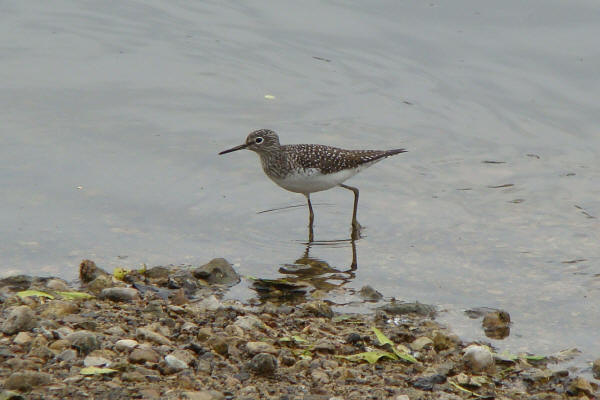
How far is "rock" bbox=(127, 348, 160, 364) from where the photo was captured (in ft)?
18.1

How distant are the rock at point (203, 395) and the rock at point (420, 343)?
2.18 m

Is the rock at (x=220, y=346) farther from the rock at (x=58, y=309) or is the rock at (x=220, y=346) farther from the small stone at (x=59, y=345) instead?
the rock at (x=58, y=309)

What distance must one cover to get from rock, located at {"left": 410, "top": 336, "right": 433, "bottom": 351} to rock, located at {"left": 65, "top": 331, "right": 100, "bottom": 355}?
250 centimetres

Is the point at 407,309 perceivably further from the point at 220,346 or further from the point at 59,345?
the point at 59,345

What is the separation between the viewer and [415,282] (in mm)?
8930

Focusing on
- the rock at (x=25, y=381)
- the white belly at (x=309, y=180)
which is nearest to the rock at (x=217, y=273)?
the white belly at (x=309, y=180)

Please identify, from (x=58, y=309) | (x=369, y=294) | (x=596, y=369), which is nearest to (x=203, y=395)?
(x=58, y=309)

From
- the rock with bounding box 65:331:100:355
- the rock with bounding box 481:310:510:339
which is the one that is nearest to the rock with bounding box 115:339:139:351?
the rock with bounding box 65:331:100:355

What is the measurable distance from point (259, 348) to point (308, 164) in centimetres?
471

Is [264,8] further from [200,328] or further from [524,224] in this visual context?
[200,328]

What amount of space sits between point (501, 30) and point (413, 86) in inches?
90.1

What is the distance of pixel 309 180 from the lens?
10453 millimetres

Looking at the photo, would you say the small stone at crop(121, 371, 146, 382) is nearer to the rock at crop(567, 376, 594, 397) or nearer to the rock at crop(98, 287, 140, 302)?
the rock at crop(98, 287, 140, 302)

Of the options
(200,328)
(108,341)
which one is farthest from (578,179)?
(108,341)
